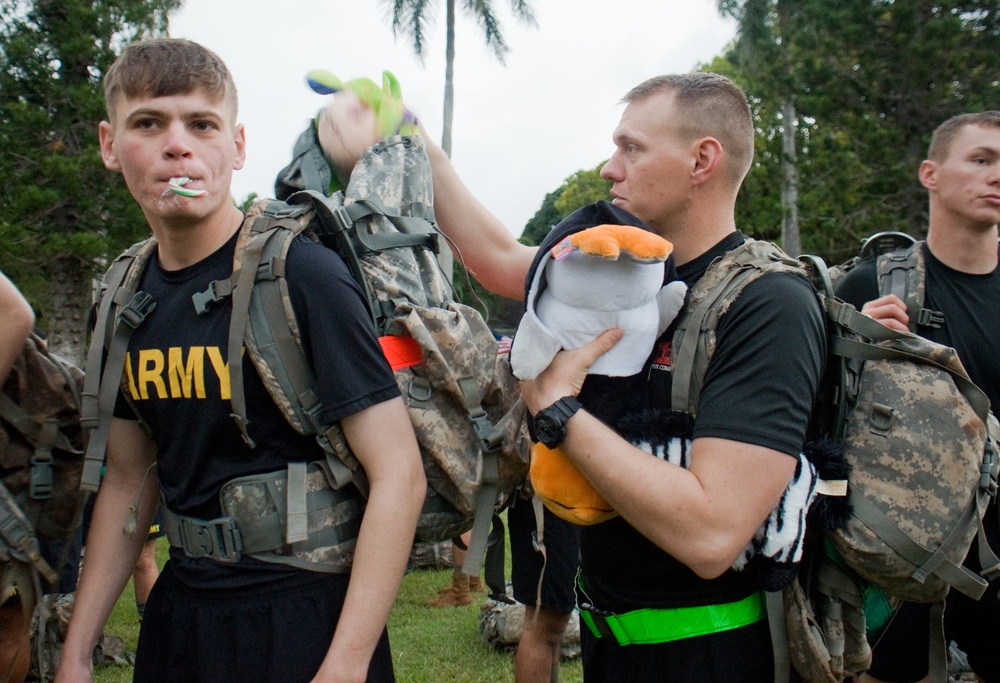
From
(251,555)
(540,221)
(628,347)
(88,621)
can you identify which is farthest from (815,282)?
(540,221)

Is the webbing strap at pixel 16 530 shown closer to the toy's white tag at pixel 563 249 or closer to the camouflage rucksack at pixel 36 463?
the camouflage rucksack at pixel 36 463

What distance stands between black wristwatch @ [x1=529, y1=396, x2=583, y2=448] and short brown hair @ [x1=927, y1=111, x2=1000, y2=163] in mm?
2735

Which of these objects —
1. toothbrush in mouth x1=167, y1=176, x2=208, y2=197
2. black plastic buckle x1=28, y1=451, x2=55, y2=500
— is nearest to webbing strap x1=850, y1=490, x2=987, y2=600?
toothbrush in mouth x1=167, y1=176, x2=208, y2=197

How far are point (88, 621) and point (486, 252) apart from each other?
5.26ft

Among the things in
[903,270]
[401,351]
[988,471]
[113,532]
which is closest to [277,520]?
[401,351]

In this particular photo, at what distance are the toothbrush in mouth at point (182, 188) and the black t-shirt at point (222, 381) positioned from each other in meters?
0.16

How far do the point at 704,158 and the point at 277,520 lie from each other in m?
1.44

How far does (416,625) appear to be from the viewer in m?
6.64

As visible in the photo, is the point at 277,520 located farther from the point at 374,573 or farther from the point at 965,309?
the point at 965,309

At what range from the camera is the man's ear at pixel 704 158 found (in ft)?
7.02

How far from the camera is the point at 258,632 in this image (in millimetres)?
2035

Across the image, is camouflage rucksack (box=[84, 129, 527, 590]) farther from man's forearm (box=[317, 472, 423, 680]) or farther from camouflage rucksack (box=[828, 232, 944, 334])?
camouflage rucksack (box=[828, 232, 944, 334])

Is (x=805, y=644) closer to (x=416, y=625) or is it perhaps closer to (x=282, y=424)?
(x=282, y=424)

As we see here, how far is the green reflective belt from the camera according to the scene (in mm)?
2008
